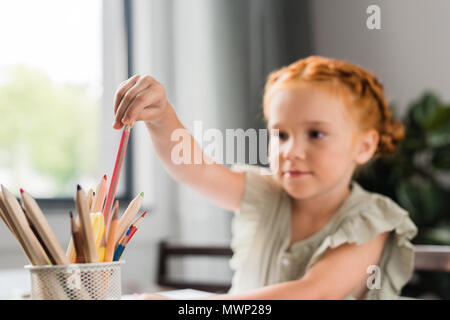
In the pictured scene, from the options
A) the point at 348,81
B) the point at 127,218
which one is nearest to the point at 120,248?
the point at 127,218

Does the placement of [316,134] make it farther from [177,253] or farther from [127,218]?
[177,253]

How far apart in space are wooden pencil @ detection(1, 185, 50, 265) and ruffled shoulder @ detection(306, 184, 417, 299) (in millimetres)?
261

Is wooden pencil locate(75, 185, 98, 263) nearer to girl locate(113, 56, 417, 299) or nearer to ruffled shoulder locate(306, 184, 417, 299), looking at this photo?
girl locate(113, 56, 417, 299)

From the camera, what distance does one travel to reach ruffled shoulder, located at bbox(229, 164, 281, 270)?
1.86ft

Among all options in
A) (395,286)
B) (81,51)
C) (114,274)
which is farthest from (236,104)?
(81,51)

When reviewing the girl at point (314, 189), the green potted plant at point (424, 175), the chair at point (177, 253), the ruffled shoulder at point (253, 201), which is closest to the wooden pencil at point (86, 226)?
the girl at point (314, 189)

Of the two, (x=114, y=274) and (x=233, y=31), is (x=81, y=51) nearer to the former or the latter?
(x=233, y=31)

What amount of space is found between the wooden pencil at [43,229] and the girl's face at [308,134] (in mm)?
222

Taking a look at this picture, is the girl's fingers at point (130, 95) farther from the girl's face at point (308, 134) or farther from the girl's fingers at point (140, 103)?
the girl's face at point (308, 134)

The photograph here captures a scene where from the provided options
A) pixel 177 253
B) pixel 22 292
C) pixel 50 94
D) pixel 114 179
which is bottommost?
pixel 177 253

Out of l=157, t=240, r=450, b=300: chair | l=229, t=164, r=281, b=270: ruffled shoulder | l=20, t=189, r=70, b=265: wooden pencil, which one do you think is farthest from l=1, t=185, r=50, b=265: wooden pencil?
l=157, t=240, r=450, b=300: chair

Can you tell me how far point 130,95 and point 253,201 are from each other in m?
0.31

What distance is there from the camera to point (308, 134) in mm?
415
